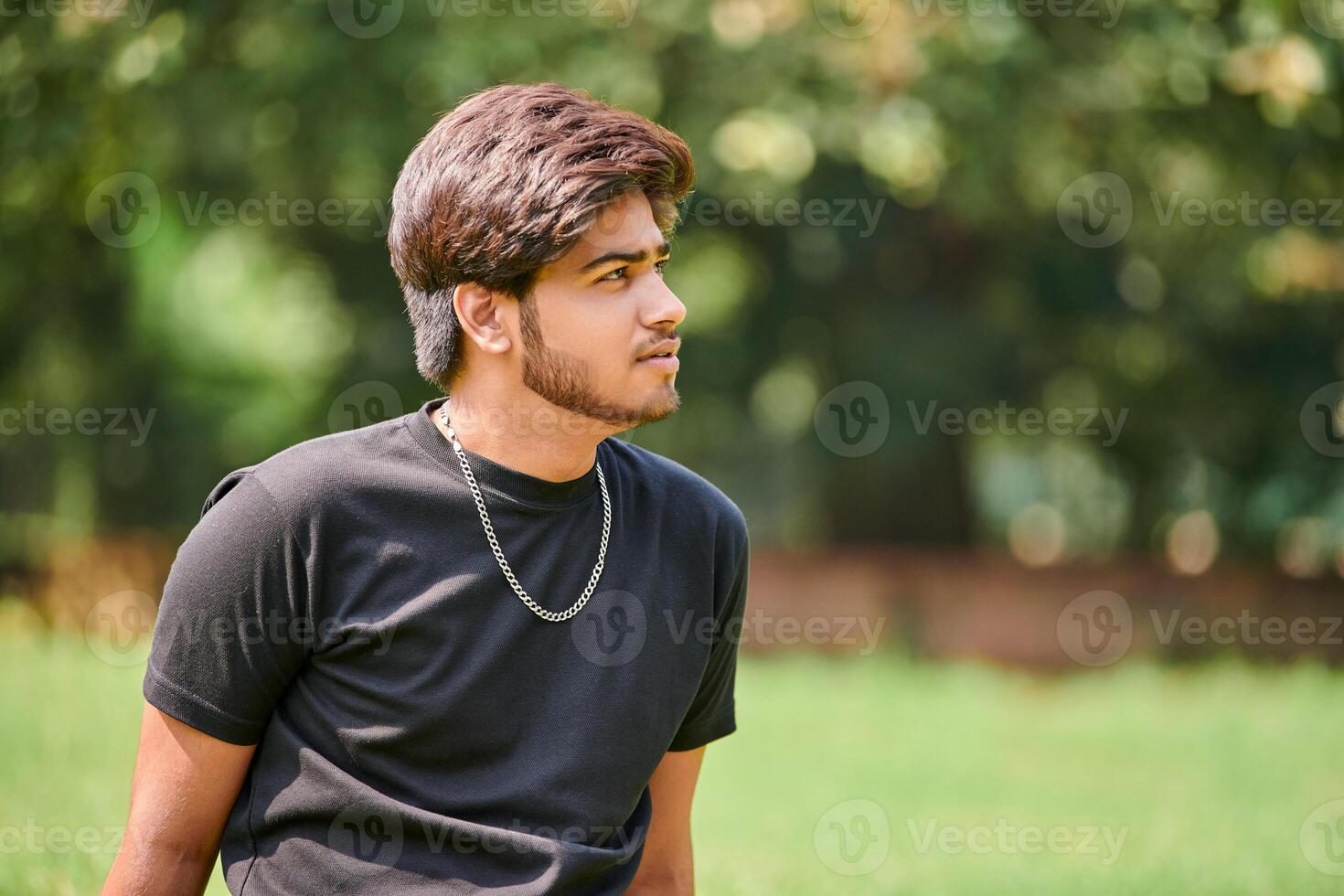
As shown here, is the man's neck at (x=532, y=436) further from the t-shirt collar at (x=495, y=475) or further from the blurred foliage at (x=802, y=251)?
the blurred foliage at (x=802, y=251)

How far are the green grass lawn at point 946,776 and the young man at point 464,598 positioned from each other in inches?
63.8

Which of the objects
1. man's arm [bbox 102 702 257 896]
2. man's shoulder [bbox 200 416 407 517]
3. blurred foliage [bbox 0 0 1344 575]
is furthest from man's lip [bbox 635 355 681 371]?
blurred foliage [bbox 0 0 1344 575]

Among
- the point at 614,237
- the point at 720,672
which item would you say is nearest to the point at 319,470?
the point at 614,237

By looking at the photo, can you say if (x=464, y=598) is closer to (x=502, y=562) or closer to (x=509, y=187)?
(x=502, y=562)

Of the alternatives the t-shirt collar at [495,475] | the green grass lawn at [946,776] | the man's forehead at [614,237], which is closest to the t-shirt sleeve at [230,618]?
the t-shirt collar at [495,475]

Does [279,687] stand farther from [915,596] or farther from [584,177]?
[915,596]

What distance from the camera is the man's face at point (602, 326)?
2402 mm

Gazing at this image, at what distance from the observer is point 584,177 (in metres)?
2.34

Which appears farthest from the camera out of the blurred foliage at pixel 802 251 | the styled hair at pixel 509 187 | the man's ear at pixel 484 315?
the blurred foliage at pixel 802 251

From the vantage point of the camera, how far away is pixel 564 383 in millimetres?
2393

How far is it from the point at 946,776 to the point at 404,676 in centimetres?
422

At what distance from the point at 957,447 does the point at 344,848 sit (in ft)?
31.2

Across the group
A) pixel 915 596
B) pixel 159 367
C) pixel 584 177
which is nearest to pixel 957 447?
pixel 915 596

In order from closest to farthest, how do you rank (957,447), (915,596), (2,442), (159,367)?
(915,596), (957,447), (2,442), (159,367)
